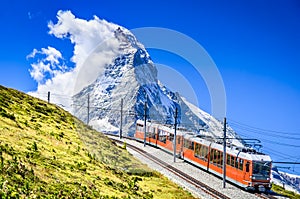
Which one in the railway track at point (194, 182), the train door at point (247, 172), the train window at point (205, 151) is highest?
the train window at point (205, 151)

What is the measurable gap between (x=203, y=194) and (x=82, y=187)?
53.1 feet

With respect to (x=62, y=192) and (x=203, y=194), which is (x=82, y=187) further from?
(x=203, y=194)

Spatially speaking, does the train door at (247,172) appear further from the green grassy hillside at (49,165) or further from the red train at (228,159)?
the green grassy hillside at (49,165)

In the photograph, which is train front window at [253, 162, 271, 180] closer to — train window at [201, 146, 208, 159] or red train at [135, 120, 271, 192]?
red train at [135, 120, 271, 192]

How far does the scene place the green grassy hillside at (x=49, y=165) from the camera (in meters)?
12.6

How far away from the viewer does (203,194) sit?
29047 mm

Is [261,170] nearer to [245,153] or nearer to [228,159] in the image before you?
[245,153]

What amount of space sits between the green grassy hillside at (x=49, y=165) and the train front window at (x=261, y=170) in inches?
351

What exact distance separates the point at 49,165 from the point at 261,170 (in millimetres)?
22738

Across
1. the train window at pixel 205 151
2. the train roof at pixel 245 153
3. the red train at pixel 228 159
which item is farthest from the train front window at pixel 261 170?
the train window at pixel 205 151

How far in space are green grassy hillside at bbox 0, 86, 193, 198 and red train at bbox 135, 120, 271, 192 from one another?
802 cm

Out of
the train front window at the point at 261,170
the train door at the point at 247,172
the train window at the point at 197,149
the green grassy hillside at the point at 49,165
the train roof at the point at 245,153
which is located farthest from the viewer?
the train window at the point at 197,149

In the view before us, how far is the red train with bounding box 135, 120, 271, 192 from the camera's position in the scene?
32.4 meters

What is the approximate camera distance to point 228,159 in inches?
1387
